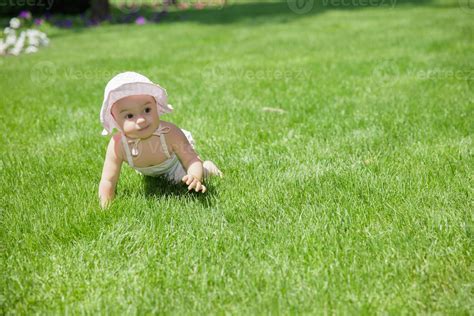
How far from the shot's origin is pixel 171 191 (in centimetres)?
330

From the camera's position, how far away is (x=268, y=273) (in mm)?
2248

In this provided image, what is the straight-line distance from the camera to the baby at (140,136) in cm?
285

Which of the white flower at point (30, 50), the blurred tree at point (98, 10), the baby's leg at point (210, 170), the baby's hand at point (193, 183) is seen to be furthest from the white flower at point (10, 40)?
the baby's hand at point (193, 183)

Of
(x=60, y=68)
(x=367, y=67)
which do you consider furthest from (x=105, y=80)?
(x=367, y=67)

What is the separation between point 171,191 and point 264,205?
751 mm

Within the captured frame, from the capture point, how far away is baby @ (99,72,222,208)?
2852 mm

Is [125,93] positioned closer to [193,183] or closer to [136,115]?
[136,115]

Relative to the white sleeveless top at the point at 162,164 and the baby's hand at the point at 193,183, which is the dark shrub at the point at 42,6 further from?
the baby's hand at the point at 193,183

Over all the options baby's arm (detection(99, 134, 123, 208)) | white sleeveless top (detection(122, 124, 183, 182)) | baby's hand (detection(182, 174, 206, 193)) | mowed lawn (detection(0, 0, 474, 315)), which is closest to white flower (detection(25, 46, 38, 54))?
mowed lawn (detection(0, 0, 474, 315))

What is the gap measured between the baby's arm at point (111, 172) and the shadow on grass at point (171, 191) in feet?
0.89

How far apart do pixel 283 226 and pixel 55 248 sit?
1.31 m

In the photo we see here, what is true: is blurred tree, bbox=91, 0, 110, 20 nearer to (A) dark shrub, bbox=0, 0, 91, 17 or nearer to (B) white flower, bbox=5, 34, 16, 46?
(A) dark shrub, bbox=0, 0, 91, 17

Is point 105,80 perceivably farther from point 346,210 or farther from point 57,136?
point 346,210

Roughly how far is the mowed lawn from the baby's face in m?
0.45
